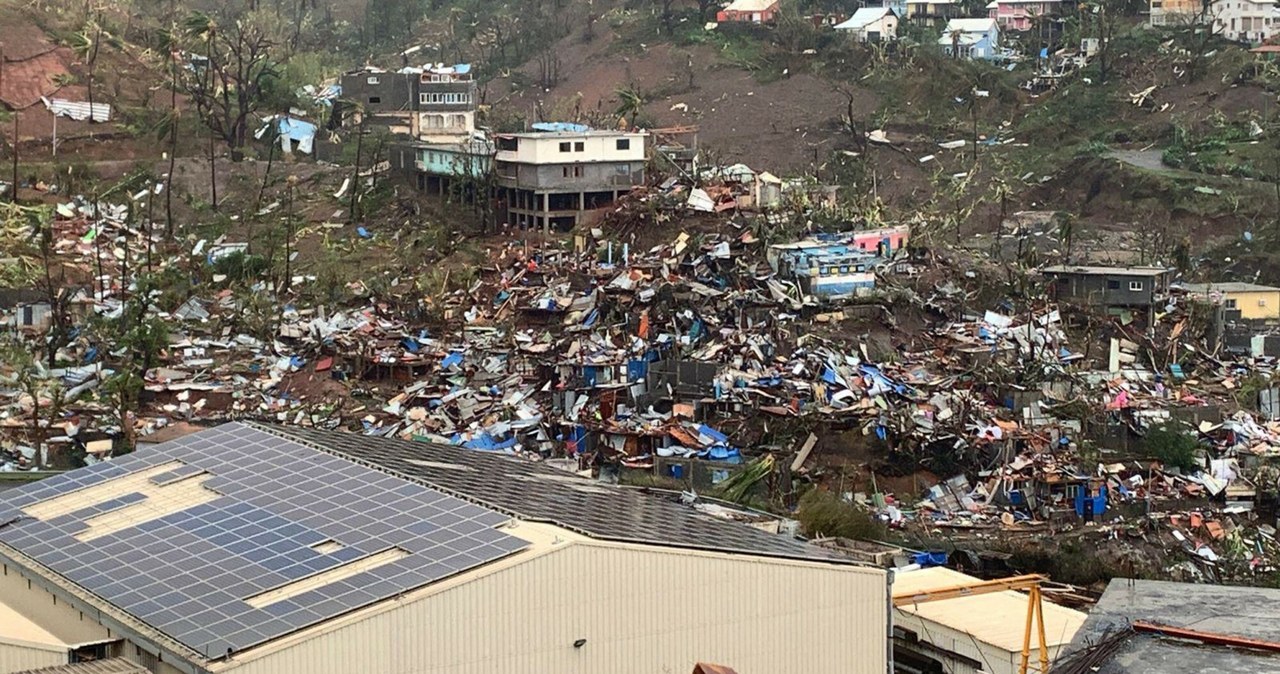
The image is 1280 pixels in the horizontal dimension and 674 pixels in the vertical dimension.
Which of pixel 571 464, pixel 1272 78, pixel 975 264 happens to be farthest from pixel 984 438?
pixel 1272 78

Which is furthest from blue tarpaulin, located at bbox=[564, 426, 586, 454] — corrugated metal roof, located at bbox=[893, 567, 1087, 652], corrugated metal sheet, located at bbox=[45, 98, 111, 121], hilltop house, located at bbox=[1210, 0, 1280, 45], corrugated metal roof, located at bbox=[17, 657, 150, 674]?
hilltop house, located at bbox=[1210, 0, 1280, 45]

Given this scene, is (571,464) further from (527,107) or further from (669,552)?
(527,107)

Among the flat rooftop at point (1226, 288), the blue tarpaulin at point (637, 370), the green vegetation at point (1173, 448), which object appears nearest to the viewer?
the green vegetation at point (1173, 448)

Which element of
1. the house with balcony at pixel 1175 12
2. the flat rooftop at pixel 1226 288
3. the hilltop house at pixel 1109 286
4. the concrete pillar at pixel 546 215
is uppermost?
the house with balcony at pixel 1175 12

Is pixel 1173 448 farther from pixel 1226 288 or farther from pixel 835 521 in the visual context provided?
pixel 1226 288

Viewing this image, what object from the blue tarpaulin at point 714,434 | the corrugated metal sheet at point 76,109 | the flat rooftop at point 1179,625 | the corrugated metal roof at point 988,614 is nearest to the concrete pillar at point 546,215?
the blue tarpaulin at point 714,434

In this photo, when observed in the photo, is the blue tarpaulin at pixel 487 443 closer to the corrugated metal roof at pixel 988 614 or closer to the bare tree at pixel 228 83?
the corrugated metal roof at pixel 988 614

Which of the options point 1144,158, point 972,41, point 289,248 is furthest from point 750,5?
point 289,248

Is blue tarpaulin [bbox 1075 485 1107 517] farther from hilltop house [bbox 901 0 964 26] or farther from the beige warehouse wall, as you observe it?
hilltop house [bbox 901 0 964 26]
